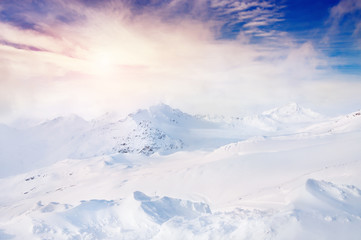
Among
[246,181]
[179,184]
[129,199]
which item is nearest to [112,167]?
[179,184]

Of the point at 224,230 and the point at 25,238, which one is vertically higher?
the point at 224,230

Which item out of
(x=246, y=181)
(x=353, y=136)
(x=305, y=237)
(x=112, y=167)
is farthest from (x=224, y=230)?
(x=112, y=167)

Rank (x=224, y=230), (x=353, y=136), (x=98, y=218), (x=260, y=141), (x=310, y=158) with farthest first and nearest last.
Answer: (x=260, y=141)
(x=353, y=136)
(x=310, y=158)
(x=98, y=218)
(x=224, y=230)

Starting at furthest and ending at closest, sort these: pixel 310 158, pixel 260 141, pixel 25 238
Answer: pixel 260 141 < pixel 310 158 < pixel 25 238

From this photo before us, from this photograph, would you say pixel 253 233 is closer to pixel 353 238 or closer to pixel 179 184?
pixel 353 238

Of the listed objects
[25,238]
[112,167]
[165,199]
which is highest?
[165,199]

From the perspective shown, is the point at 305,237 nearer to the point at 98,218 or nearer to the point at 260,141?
the point at 98,218

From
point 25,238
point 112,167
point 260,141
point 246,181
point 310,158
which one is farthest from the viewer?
point 112,167

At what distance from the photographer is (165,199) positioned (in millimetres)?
24969

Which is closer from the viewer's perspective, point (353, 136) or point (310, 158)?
point (310, 158)

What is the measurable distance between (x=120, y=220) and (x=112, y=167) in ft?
323

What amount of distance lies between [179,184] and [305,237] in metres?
43.0

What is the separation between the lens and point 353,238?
14.4 metres

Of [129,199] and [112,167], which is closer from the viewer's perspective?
[129,199]
